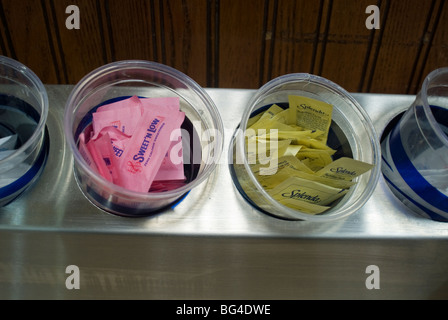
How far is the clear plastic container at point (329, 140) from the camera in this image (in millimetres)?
695

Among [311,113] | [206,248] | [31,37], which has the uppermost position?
[31,37]

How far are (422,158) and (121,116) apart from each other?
480 mm

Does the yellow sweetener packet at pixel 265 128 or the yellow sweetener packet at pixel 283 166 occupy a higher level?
the yellow sweetener packet at pixel 265 128

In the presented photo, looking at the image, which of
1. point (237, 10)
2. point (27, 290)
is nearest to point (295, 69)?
point (237, 10)

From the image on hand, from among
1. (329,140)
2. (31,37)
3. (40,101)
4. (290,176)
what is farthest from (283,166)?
(31,37)

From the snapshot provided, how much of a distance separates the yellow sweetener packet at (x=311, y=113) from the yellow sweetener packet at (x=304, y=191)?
0.10m

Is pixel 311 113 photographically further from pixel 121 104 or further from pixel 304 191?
pixel 121 104

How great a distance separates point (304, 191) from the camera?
2.31 feet

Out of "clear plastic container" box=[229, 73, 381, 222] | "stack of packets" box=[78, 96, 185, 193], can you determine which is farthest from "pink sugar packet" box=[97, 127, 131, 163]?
"clear plastic container" box=[229, 73, 381, 222]

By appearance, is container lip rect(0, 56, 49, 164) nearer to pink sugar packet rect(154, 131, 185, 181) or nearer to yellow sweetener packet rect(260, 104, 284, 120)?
pink sugar packet rect(154, 131, 185, 181)

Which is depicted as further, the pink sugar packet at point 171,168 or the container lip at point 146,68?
the pink sugar packet at point 171,168

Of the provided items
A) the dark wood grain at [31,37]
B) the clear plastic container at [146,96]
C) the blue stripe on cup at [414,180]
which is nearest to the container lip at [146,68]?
the clear plastic container at [146,96]

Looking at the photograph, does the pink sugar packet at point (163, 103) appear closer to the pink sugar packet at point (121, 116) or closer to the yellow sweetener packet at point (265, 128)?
the pink sugar packet at point (121, 116)
